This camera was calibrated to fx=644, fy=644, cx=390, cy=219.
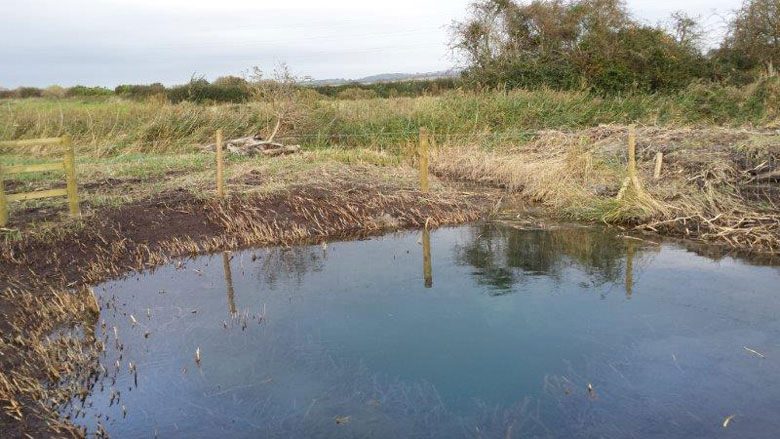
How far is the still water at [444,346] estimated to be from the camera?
15.9ft

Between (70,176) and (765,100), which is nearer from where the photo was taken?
(70,176)

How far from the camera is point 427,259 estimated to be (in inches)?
360

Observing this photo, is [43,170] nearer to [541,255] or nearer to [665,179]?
[541,255]

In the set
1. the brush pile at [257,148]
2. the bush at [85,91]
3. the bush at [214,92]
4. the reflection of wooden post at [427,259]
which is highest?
the bush at [85,91]

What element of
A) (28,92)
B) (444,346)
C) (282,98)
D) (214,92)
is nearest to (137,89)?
(28,92)

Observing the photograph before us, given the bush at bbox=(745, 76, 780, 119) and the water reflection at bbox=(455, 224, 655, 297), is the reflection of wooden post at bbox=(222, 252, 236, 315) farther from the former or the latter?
the bush at bbox=(745, 76, 780, 119)

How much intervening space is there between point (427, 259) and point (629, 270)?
2.71m

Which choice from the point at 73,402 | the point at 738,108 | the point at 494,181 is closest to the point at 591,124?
the point at 738,108

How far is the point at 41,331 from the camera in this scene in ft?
20.7

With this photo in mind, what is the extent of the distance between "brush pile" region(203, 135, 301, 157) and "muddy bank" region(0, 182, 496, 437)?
4566 mm

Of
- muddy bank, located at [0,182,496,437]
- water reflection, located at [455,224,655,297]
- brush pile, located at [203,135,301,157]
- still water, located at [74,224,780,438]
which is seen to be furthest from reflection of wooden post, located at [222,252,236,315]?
brush pile, located at [203,135,301,157]

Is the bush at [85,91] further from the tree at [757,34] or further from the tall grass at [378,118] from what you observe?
the tree at [757,34]

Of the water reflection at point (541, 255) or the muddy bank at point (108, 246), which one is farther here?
the water reflection at point (541, 255)

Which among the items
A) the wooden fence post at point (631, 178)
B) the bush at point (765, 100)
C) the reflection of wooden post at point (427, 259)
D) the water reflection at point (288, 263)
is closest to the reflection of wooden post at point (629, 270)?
the wooden fence post at point (631, 178)
